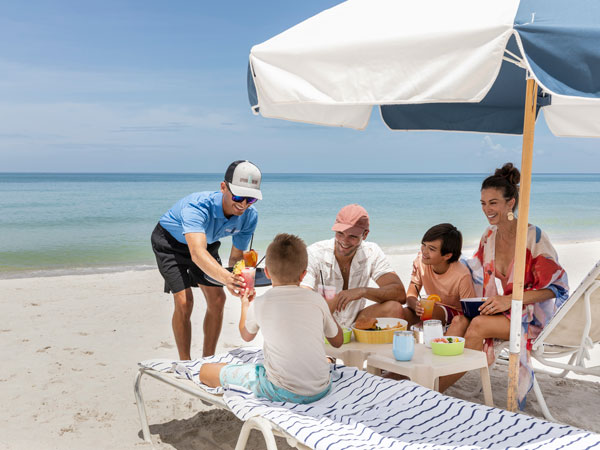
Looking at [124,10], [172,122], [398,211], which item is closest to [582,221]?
[398,211]

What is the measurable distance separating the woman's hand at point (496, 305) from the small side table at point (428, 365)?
348mm

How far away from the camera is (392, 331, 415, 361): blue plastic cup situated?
2.76 meters

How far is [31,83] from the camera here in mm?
52156

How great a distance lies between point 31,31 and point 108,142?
38.1 ft

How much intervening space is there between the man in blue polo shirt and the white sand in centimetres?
54

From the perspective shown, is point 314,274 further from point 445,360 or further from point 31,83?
point 31,83

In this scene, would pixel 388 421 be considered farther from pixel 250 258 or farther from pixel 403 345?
pixel 250 258

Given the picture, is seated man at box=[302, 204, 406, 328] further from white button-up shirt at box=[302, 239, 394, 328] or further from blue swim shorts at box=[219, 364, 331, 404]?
blue swim shorts at box=[219, 364, 331, 404]

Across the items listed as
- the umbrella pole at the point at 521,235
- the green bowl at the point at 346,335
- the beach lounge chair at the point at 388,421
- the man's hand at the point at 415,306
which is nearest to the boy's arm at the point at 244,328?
the beach lounge chair at the point at 388,421

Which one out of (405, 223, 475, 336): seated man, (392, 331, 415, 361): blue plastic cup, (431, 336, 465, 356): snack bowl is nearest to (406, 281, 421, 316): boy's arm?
(405, 223, 475, 336): seated man

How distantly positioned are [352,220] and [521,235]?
102cm

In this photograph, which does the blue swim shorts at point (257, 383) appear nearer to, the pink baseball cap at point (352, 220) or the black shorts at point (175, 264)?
the pink baseball cap at point (352, 220)

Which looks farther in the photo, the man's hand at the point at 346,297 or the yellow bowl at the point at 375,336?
the man's hand at the point at 346,297

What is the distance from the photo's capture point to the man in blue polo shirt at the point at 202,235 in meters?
3.46
